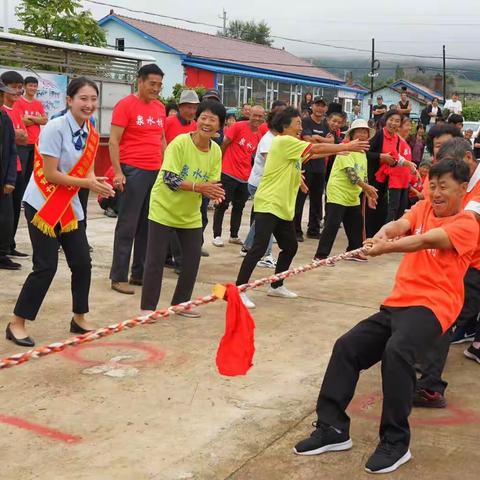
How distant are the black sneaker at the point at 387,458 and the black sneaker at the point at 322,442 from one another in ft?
0.57

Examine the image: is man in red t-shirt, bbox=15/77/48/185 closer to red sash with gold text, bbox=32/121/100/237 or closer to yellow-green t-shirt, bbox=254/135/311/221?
yellow-green t-shirt, bbox=254/135/311/221

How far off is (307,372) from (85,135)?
82.7 inches

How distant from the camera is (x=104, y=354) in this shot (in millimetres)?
4746

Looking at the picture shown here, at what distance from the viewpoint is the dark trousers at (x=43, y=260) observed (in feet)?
15.8

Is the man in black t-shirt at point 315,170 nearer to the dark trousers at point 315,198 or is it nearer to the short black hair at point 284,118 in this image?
the dark trousers at point 315,198

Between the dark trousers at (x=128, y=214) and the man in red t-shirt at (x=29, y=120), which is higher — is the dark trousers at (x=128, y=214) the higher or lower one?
the lower one

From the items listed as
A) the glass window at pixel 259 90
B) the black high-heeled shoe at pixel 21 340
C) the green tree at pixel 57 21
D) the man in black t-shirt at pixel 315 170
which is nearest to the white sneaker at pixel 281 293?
the black high-heeled shoe at pixel 21 340

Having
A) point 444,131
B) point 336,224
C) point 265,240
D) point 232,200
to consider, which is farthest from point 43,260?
point 232,200

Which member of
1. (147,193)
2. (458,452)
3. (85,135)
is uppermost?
(85,135)

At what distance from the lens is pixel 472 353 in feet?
16.6

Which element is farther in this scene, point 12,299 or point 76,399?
point 12,299

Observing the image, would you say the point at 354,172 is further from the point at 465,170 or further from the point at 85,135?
the point at 465,170

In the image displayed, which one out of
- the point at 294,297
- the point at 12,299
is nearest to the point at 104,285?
the point at 12,299

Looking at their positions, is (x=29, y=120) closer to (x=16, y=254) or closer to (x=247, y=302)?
(x=16, y=254)
